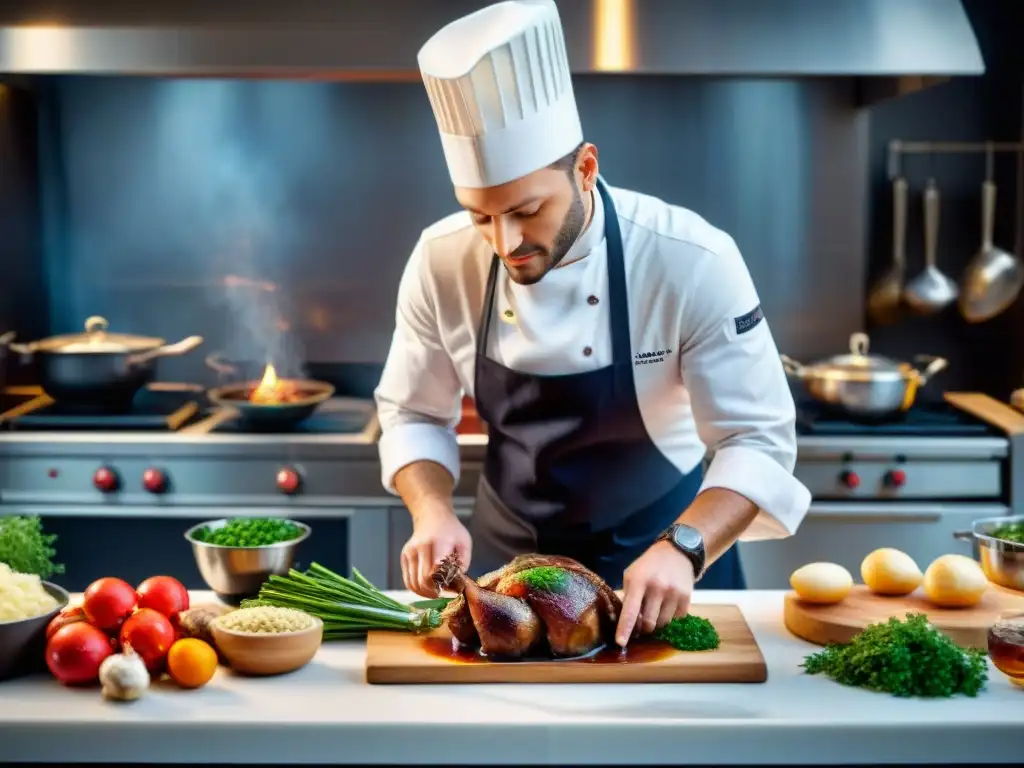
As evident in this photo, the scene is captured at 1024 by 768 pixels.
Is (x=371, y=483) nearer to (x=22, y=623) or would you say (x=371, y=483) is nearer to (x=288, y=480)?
(x=288, y=480)

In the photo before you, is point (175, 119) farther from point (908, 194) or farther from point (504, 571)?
point (504, 571)

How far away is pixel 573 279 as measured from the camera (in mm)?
2328

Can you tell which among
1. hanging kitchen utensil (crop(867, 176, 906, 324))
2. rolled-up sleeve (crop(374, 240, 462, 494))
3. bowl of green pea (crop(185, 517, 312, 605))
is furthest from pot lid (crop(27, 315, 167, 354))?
hanging kitchen utensil (crop(867, 176, 906, 324))

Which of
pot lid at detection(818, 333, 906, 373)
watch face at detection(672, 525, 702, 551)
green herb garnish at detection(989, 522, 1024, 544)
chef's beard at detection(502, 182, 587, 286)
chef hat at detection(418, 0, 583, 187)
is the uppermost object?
chef hat at detection(418, 0, 583, 187)

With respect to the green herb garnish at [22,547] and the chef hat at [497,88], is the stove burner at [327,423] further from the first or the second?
the chef hat at [497,88]

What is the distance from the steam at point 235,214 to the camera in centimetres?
380

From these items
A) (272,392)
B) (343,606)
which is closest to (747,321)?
(343,606)

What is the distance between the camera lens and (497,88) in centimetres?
203

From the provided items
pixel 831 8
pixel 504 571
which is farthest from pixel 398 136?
pixel 504 571

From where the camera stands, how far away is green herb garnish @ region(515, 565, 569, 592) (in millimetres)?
1850

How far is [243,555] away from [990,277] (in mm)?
2465

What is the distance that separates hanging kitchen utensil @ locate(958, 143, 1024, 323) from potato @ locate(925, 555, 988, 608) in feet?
6.31

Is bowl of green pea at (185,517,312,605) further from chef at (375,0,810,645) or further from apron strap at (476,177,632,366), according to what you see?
apron strap at (476,177,632,366)

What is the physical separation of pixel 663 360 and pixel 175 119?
2027 mm
